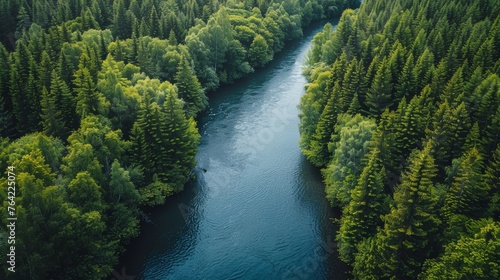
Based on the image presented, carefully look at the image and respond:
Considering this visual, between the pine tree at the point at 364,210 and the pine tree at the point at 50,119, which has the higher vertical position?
the pine tree at the point at 50,119

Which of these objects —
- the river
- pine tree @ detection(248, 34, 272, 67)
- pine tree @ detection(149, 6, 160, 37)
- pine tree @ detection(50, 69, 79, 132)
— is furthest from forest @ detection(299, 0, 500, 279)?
pine tree @ detection(149, 6, 160, 37)

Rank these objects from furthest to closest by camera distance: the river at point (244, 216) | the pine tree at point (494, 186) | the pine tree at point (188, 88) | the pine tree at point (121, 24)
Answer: the pine tree at point (121, 24), the pine tree at point (188, 88), the river at point (244, 216), the pine tree at point (494, 186)

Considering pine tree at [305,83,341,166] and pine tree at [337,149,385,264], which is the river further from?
pine tree at [337,149,385,264]

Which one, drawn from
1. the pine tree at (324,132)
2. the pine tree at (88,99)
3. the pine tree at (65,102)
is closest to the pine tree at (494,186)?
the pine tree at (324,132)

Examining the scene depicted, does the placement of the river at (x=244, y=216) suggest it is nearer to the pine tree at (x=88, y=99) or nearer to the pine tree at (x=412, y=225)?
the pine tree at (x=412, y=225)

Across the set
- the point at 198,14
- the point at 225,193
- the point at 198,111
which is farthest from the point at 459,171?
the point at 198,14

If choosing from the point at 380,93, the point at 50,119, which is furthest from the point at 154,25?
the point at 380,93

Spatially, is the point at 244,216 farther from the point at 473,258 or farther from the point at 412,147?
the point at 473,258
